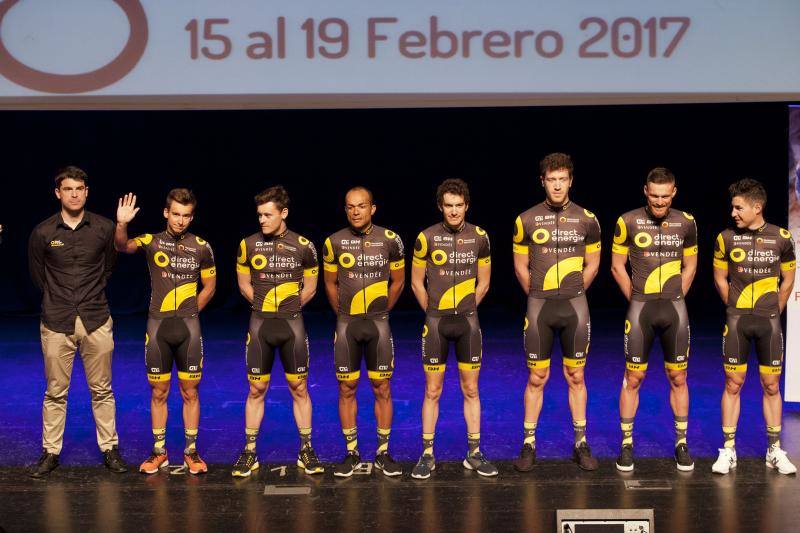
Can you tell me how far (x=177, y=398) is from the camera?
24.6 ft

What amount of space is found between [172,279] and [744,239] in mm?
3236

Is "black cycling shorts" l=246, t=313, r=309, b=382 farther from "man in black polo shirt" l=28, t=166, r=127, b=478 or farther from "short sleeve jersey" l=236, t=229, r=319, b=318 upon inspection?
"man in black polo shirt" l=28, t=166, r=127, b=478

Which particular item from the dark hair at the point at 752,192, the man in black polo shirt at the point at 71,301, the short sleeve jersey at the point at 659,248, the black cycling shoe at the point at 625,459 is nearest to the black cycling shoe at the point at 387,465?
the black cycling shoe at the point at 625,459

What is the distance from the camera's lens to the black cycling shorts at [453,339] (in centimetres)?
559

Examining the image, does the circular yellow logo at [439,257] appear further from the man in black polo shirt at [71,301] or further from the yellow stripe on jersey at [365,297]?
the man in black polo shirt at [71,301]

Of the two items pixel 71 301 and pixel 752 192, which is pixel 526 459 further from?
pixel 71 301

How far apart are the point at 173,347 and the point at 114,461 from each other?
77 centimetres

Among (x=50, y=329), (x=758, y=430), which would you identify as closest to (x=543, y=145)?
(x=758, y=430)

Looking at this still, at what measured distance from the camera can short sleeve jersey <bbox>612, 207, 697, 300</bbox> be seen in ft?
18.2

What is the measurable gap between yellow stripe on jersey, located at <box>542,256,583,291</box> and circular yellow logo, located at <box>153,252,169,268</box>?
2156 millimetres

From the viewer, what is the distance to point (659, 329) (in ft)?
18.6

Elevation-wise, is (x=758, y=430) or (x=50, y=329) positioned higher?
(x=50, y=329)

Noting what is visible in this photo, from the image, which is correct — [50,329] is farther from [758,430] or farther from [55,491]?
[758,430]

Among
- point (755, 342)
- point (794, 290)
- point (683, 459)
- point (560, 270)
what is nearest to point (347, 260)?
point (560, 270)
